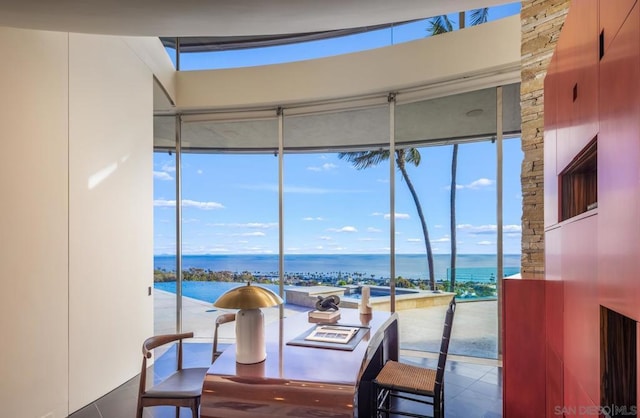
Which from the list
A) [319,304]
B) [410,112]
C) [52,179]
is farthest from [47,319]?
[410,112]

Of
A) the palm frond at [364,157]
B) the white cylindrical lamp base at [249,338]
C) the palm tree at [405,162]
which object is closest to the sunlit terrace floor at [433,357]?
the palm tree at [405,162]

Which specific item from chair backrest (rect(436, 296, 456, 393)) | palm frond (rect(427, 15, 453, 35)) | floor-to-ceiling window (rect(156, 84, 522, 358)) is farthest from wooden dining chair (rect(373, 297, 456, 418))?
palm frond (rect(427, 15, 453, 35))

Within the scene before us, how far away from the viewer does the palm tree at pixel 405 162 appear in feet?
16.4

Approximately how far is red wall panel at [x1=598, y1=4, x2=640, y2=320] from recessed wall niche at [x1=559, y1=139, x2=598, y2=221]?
41 centimetres

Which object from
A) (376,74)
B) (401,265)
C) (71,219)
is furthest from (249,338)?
(376,74)

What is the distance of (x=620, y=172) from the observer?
3.62 ft

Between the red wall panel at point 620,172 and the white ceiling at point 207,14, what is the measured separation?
57.7 inches

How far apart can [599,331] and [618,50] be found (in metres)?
0.90

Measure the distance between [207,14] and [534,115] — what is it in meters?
2.68

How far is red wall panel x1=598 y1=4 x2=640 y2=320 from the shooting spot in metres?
1.00

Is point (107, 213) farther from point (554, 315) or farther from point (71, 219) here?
point (554, 315)

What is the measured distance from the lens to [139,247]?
4.21 metres

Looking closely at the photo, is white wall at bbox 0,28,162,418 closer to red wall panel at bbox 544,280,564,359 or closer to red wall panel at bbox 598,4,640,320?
red wall panel at bbox 598,4,640,320

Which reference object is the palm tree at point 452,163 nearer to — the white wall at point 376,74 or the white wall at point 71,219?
the white wall at point 376,74
